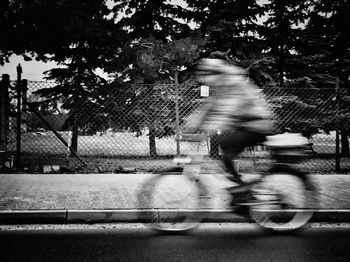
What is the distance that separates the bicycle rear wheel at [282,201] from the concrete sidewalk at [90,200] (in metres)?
0.28

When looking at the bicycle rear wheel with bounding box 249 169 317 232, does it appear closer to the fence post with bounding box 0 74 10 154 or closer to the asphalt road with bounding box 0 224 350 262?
the asphalt road with bounding box 0 224 350 262

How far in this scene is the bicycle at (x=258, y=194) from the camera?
4.29 meters

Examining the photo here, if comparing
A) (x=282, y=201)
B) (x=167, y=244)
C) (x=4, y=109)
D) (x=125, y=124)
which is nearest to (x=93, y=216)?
(x=167, y=244)

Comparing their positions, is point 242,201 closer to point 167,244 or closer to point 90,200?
point 167,244

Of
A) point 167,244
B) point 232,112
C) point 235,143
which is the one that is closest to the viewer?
point 167,244

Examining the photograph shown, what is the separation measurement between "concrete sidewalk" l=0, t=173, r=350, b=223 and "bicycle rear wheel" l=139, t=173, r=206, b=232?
102 mm

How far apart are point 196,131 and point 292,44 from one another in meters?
15.6

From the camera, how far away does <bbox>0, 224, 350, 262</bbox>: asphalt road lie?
11.8 ft

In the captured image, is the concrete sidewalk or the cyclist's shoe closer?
the cyclist's shoe

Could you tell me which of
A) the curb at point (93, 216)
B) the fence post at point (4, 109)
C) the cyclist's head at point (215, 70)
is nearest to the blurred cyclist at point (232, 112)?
the cyclist's head at point (215, 70)

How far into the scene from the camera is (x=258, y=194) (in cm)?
446

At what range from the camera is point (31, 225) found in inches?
183

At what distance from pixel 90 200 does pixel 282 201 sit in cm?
305

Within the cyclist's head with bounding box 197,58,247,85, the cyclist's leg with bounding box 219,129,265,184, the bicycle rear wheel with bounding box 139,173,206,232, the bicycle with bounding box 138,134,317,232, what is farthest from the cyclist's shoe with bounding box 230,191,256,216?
the cyclist's head with bounding box 197,58,247,85
